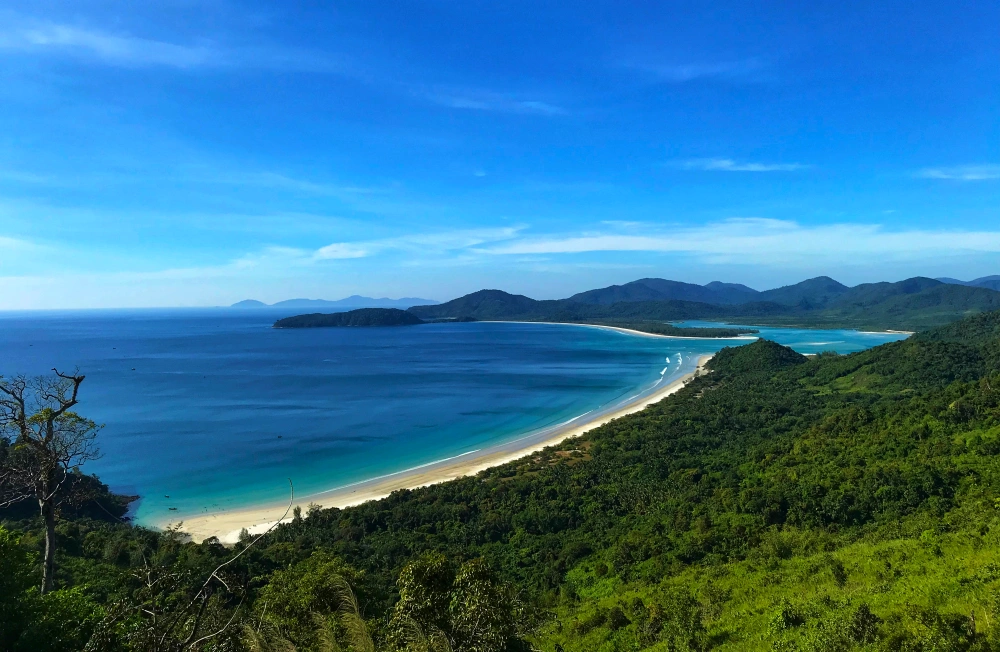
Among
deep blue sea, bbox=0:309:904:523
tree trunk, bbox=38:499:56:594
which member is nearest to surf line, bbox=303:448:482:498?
deep blue sea, bbox=0:309:904:523

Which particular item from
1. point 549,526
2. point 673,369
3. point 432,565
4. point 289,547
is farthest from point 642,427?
point 673,369

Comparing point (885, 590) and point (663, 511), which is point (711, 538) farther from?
point (885, 590)

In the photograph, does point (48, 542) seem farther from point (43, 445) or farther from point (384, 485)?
point (384, 485)

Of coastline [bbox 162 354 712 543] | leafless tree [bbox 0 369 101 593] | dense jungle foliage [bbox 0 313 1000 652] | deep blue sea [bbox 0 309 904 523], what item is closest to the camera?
dense jungle foliage [bbox 0 313 1000 652]

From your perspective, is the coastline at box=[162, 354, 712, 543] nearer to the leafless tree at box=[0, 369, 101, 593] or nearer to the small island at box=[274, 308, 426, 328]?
the leafless tree at box=[0, 369, 101, 593]

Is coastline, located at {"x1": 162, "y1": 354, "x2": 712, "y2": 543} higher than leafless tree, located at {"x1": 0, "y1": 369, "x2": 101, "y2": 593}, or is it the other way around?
leafless tree, located at {"x1": 0, "y1": 369, "x2": 101, "y2": 593}

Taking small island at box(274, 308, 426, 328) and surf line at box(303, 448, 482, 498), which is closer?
surf line at box(303, 448, 482, 498)

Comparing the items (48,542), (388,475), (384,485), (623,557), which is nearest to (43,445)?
(48,542)

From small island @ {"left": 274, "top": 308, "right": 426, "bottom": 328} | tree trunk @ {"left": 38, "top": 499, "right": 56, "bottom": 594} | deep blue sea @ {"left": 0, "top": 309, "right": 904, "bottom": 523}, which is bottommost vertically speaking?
deep blue sea @ {"left": 0, "top": 309, "right": 904, "bottom": 523}
